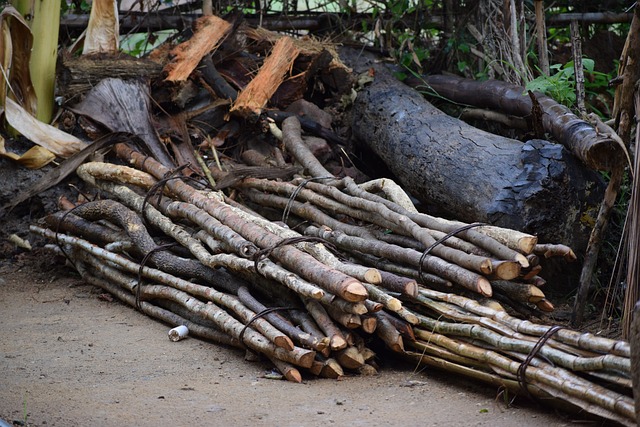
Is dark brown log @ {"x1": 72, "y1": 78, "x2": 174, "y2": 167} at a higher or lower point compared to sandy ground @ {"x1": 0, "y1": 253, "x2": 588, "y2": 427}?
higher

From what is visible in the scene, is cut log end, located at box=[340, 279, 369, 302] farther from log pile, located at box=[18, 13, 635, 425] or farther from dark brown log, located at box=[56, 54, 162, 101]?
dark brown log, located at box=[56, 54, 162, 101]

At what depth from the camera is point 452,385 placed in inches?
146

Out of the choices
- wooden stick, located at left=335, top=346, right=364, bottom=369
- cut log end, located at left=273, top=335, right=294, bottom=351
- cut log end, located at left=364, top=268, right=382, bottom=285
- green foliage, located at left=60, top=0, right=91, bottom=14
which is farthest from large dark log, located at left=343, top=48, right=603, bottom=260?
green foliage, located at left=60, top=0, right=91, bottom=14

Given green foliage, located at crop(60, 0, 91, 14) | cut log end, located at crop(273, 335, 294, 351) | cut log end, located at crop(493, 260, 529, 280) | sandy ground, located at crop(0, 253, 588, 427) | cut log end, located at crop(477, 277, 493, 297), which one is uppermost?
green foliage, located at crop(60, 0, 91, 14)

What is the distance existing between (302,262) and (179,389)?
0.91 metres

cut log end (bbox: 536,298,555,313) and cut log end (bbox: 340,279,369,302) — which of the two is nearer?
cut log end (bbox: 340,279,369,302)

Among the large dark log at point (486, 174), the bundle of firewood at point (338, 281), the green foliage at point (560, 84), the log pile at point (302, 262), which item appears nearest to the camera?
the bundle of firewood at point (338, 281)

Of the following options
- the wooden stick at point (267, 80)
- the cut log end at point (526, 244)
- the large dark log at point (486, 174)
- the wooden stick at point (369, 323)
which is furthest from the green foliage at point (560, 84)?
the wooden stick at point (369, 323)

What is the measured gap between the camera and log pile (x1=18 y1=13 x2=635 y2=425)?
3.47 metres

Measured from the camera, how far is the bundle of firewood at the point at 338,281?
10.9 ft

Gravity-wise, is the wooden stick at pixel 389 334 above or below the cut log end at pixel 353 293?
below

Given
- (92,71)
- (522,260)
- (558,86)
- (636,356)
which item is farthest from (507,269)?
(92,71)

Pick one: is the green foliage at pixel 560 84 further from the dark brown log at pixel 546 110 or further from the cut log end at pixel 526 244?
the cut log end at pixel 526 244

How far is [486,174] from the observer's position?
496 centimetres
